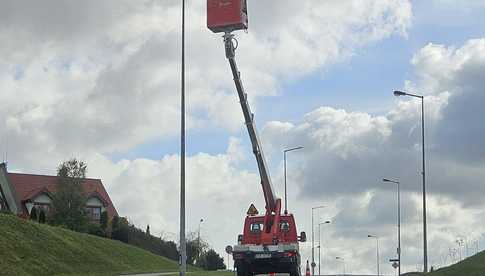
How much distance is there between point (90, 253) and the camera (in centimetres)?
6206

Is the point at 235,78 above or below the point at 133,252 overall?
above

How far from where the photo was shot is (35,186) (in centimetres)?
9731

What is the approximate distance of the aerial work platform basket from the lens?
32750 millimetres

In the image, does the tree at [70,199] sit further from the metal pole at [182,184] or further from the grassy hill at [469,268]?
the metal pole at [182,184]

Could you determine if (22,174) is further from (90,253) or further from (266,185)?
(266,185)

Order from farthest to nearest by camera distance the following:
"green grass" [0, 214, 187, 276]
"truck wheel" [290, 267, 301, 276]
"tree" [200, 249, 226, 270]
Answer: "tree" [200, 249, 226, 270] → "green grass" [0, 214, 187, 276] → "truck wheel" [290, 267, 301, 276]

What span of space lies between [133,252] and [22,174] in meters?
29.7

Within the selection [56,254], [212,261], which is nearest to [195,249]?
[212,261]

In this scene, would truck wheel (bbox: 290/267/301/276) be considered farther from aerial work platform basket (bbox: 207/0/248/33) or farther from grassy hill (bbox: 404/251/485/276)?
grassy hill (bbox: 404/251/485/276)

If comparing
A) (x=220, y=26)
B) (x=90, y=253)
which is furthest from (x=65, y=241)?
(x=220, y=26)

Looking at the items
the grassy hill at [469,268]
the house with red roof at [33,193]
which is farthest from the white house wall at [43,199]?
the grassy hill at [469,268]

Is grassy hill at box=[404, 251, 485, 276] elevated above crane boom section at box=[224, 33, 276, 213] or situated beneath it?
situated beneath

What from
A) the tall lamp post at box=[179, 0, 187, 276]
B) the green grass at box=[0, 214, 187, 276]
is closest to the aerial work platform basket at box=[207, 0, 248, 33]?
the tall lamp post at box=[179, 0, 187, 276]

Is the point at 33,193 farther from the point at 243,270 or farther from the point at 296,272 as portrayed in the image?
the point at 296,272
